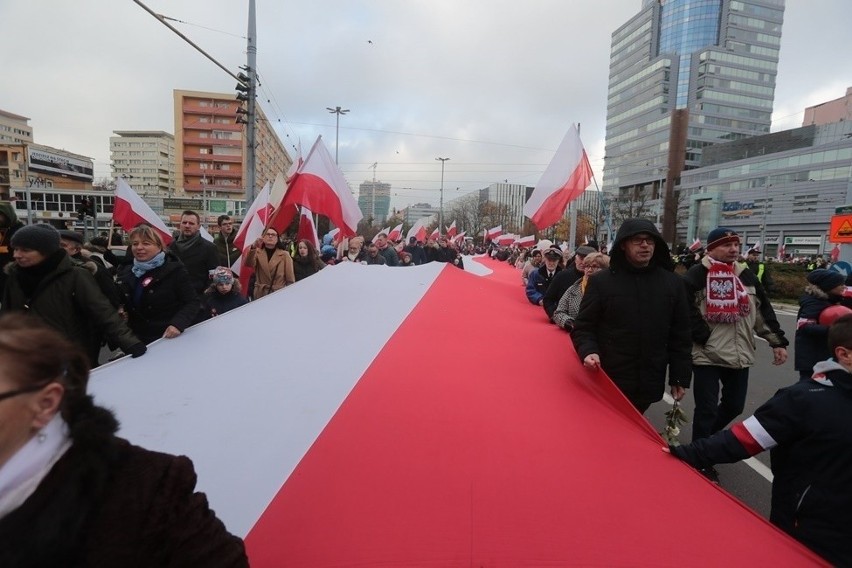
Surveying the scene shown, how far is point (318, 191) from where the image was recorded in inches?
251

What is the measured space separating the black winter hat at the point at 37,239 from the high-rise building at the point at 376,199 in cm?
7270

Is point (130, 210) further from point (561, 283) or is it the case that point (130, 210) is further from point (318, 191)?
point (561, 283)

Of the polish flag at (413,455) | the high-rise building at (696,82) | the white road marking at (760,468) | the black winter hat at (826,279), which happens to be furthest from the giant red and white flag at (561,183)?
the high-rise building at (696,82)

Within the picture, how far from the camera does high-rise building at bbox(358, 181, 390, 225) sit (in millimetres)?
78438

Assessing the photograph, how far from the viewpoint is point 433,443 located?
2.20 m

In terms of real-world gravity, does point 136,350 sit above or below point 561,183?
below

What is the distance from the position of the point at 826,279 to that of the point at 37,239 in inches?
258

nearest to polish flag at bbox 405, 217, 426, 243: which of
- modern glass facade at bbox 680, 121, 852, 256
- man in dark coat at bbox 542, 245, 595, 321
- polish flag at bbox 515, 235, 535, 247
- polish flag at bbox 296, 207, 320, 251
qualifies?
polish flag at bbox 515, 235, 535, 247

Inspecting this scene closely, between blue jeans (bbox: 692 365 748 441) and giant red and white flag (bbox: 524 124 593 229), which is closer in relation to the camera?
blue jeans (bbox: 692 365 748 441)

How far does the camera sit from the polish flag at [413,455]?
5.62 ft

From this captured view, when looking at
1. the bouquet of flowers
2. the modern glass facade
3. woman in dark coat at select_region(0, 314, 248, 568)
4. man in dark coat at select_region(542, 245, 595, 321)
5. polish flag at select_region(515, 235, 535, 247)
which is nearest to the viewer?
woman in dark coat at select_region(0, 314, 248, 568)

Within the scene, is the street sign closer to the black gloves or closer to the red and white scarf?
the red and white scarf

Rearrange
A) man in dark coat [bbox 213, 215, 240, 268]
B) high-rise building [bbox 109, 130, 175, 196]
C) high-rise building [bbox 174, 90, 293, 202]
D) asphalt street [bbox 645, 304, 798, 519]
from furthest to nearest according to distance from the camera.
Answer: high-rise building [bbox 109, 130, 175, 196], high-rise building [bbox 174, 90, 293, 202], man in dark coat [bbox 213, 215, 240, 268], asphalt street [bbox 645, 304, 798, 519]

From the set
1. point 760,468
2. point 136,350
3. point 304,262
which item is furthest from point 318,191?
point 760,468
